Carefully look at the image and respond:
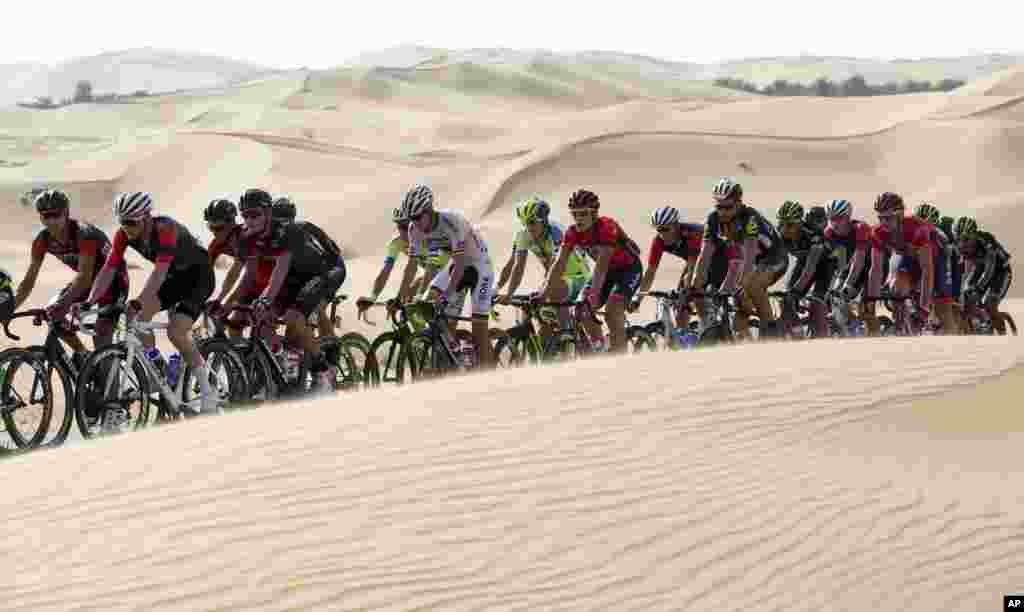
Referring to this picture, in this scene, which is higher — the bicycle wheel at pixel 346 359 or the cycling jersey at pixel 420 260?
the cycling jersey at pixel 420 260

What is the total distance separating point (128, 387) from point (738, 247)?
6169mm

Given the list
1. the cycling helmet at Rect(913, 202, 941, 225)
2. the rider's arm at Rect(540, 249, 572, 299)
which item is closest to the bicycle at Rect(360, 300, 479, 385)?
the rider's arm at Rect(540, 249, 572, 299)

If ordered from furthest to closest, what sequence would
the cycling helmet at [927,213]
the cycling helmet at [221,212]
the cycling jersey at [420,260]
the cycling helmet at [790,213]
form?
the cycling helmet at [927,213]
the cycling helmet at [790,213]
the cycling jersey at [420,260]
the cycling helmet at [221,212]

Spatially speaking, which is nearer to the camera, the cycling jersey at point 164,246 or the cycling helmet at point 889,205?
the cycling jersey at point 164,246

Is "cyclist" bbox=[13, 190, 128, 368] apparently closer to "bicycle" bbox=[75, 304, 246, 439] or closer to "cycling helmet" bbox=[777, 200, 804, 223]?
"bicycle" bbox=[75, 304, 246, 439]

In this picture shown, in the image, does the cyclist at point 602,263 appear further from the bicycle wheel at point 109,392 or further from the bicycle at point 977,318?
the bicycle at point 977,318

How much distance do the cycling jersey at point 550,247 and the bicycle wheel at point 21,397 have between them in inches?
209

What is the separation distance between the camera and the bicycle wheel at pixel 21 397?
35.3 ft

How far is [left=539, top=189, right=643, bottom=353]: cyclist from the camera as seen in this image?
14188 millimetres

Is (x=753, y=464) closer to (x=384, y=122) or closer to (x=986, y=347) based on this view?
(x=986, y=347)

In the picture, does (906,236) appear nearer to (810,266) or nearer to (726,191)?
(810,266)

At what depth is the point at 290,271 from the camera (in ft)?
40.7

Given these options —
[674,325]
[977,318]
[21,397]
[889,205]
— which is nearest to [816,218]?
[889,205]

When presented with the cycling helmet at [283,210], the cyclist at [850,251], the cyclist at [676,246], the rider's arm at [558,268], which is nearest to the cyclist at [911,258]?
the cyclist at [850,251]
